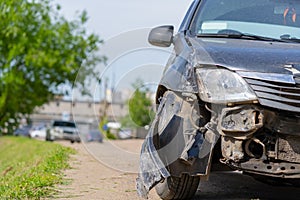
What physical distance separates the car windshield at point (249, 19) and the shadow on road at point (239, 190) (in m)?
1.68

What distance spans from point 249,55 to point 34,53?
28927 millimetres

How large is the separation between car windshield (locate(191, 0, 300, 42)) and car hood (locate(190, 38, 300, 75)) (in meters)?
0.36

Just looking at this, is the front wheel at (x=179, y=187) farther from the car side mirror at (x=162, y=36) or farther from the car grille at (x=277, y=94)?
the car side mirror at (x=162, y=36)

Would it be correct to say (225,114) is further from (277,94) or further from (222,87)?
(277,94)

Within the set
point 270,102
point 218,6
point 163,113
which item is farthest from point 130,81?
point 270,102

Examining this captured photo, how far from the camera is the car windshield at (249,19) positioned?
220 inches

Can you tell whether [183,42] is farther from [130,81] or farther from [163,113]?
[130,81]

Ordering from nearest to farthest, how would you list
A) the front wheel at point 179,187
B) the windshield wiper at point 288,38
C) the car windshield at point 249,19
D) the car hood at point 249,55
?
1. the car hood at point 249,55
2. the front wheel at point 179,187
3. the windshield wiper at point 288,38
4. the car windshield at point 249,19

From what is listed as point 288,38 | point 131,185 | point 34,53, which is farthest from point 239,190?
point 34,53

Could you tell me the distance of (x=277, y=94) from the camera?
4.39 metres

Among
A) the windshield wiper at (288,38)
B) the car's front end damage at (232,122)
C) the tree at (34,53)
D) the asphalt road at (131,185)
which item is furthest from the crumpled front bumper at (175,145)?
the tree at (34,53)

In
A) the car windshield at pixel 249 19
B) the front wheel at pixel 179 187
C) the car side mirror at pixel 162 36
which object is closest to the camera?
the front wheel at pixel 179 187

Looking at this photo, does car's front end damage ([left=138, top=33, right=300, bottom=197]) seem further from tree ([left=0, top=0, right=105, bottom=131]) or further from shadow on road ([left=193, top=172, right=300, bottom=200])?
tree ([left=0, top=0, right=105, bottom=131])

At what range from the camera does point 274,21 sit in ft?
18.9
